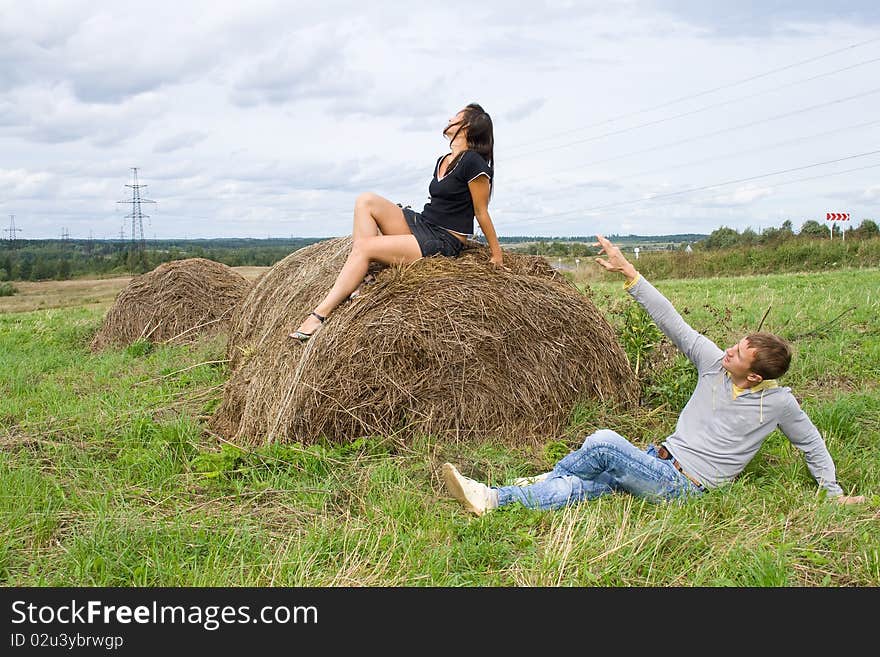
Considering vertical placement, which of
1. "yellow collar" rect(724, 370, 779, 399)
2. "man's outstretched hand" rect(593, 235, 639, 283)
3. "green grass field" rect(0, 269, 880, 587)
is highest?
"man's outstretched hand" rect(593, 235, 639, 283)

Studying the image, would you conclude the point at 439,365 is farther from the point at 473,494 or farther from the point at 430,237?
the point at 473,494

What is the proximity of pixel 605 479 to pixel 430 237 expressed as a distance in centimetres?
245

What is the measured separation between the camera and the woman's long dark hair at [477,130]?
5684mm

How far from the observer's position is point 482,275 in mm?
5621

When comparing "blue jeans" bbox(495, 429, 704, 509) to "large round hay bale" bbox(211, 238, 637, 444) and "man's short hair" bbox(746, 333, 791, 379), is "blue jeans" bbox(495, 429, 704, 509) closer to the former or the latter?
"man's short hair" bbox(746, 333, 791, 379)

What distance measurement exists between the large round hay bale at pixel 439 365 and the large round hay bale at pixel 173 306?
543cm

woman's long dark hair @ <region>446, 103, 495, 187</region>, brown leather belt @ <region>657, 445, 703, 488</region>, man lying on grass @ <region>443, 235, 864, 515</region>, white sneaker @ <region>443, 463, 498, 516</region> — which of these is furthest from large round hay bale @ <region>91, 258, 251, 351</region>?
brown leather belt @ <region>657, 445, 703, 488</region>

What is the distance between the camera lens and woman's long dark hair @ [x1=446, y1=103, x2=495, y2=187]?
18.6 ft

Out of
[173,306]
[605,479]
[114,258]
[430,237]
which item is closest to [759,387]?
[605,479]

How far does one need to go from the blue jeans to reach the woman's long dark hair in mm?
2555

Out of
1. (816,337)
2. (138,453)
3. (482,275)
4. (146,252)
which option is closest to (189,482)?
(138,453)

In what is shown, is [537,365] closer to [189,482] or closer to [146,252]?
[189,482]

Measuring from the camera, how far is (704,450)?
4359mm

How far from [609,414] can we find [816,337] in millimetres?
3831
